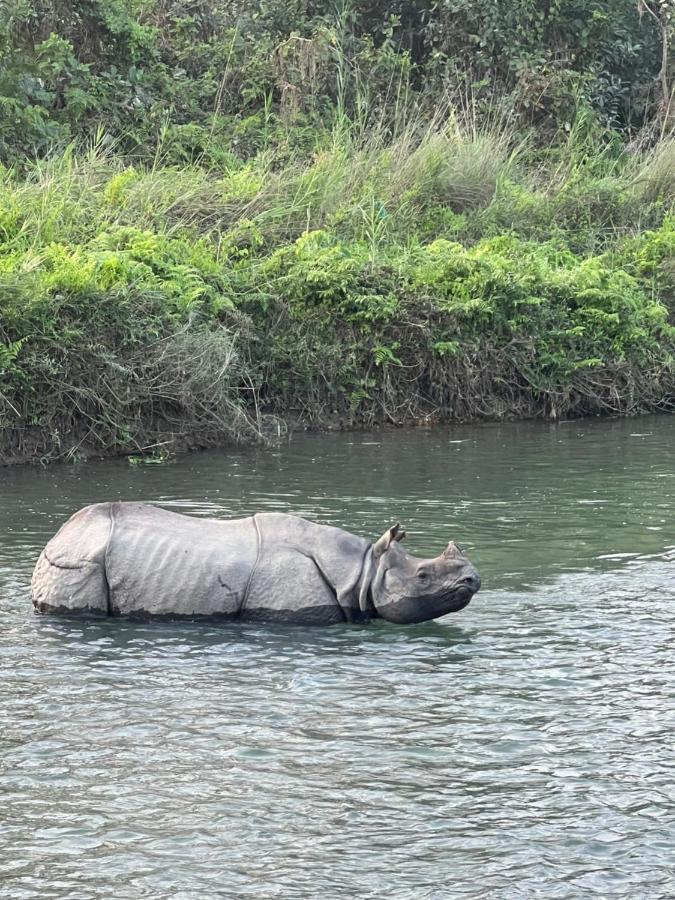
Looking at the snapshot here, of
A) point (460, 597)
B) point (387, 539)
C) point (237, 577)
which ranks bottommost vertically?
point (460, 597)

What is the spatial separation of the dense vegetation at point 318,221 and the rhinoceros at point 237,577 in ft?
19.9

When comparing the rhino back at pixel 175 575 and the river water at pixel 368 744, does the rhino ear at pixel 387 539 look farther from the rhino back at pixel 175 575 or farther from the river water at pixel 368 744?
the rhino back at pixel 175 575

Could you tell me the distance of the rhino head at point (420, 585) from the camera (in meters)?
9.03

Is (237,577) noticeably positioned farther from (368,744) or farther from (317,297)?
(317,297)

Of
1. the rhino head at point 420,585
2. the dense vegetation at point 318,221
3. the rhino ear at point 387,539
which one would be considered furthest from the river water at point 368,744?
the dense vegetation at point 318,221

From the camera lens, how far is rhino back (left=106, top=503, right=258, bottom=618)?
9.21 m

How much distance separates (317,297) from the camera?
17938 mm

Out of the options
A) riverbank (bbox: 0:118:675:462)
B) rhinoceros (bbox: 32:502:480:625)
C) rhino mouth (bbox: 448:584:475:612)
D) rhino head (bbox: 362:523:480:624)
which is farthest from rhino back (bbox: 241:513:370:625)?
riverbank (bbox: 0:118:675:462)

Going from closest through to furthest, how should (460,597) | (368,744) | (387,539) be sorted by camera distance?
1. (368,744)
2. (460,597)
3. (387,539)

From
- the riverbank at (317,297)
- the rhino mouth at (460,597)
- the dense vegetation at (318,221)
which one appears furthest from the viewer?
the dense vegetation at (318,221)

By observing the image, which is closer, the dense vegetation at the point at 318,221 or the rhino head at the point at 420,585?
the rhino head at the point at 420,585

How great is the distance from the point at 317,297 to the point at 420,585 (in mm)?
9253

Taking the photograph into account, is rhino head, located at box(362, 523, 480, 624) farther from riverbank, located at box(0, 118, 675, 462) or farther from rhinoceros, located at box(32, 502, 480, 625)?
riverbank, located at box(0, 118, 675, 462)

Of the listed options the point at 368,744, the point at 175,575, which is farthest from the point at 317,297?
the point at 368,744
